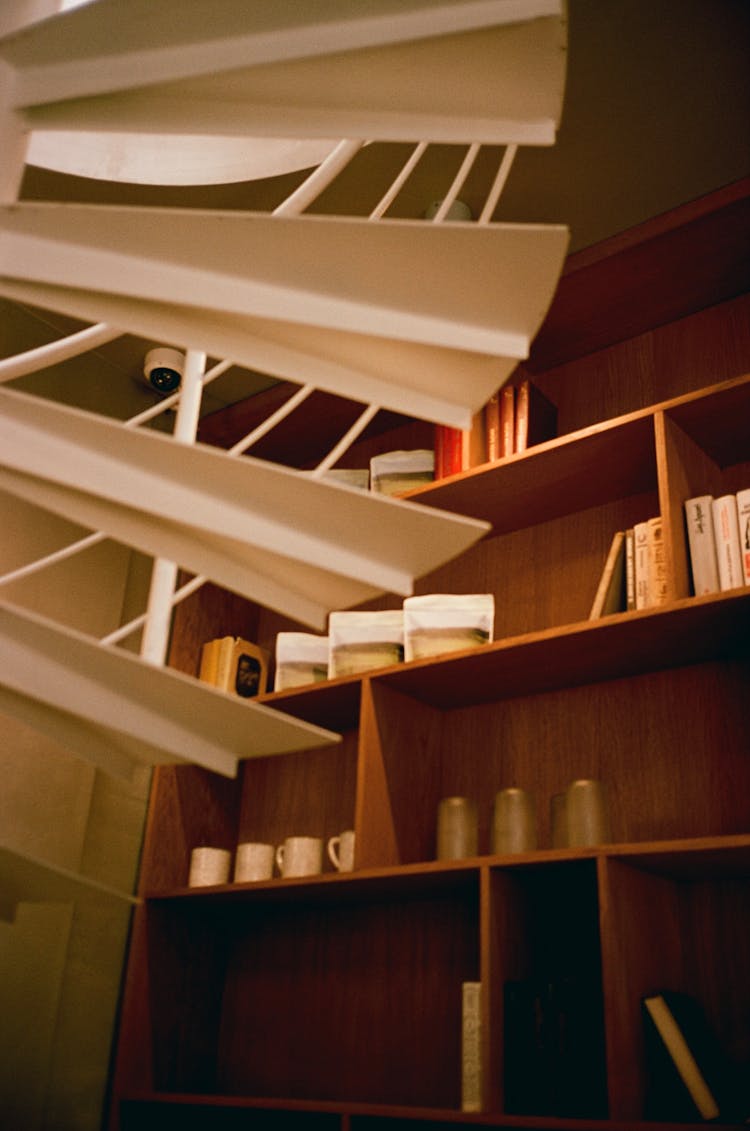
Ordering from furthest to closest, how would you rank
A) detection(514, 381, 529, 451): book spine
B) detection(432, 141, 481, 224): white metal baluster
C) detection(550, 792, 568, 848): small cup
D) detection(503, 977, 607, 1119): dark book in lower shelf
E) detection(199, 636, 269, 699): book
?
detection(199, 636, 269, 699): book < detection(514, 381, 529, 451): book spine < detection(550, 792, 568, 848): small cup < detection(503, 977, 607, 1119): dark book in lower shelf < detection(432, 141, 481, 224): white metal baluster

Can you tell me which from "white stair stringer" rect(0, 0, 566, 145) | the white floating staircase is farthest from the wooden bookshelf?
"white stair stringer" rect(0, 0, 566, 145)

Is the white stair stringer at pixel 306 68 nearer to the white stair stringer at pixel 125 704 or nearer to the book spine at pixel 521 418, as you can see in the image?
the white stair stringer at pixel 125 704

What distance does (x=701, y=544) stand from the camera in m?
1.97

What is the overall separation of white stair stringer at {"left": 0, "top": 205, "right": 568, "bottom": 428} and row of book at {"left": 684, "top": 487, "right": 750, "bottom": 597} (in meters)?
0.91

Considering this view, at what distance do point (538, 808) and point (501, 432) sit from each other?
2.77 feet

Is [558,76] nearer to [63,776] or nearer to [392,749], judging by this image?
[392,749]

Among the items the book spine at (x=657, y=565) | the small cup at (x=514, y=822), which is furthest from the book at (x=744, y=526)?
the small cup at (x=514, y=822)

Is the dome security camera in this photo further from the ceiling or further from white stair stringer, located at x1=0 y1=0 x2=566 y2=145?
white stair stringer, located at x1=0 y1=0 x2=566 y2=145

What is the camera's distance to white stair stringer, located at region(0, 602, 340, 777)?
1.17 meters

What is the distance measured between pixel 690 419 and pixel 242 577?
1168mm

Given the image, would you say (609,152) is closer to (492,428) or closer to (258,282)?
(492,428)

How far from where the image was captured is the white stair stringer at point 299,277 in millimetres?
1083

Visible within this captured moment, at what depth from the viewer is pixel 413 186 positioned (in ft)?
8.05

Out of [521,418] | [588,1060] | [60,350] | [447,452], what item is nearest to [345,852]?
[588,1060]
